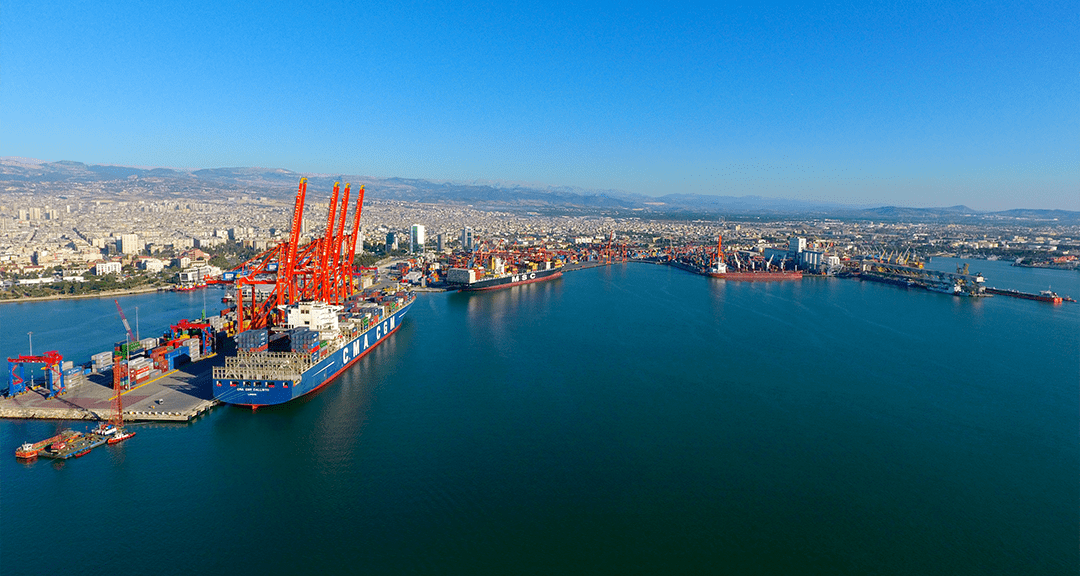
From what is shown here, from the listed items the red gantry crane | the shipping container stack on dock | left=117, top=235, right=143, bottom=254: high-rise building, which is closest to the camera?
the shipping container stack on dock

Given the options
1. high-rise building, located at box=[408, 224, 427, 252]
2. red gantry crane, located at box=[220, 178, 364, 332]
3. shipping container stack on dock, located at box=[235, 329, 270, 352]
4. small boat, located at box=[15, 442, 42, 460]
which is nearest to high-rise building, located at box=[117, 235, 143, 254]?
high-rise building, located at box=[408, 224, 427, 252]

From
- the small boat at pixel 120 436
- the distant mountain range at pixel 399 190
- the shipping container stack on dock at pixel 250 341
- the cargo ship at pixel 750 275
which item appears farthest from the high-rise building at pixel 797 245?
the distant mountain range at pixel 399 190

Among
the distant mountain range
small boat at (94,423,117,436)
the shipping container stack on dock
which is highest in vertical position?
the distant mountain range

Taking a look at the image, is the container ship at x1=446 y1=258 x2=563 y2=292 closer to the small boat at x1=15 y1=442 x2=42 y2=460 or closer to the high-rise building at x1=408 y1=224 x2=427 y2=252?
the high-rise building at x1=408 y1=224 x2=427 y2=252

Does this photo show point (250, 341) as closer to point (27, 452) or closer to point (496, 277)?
point (27, 452)

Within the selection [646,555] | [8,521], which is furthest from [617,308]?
[8,521]

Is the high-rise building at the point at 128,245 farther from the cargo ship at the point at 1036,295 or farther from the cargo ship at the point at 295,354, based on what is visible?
the cargo ship at the point at 1036,295
